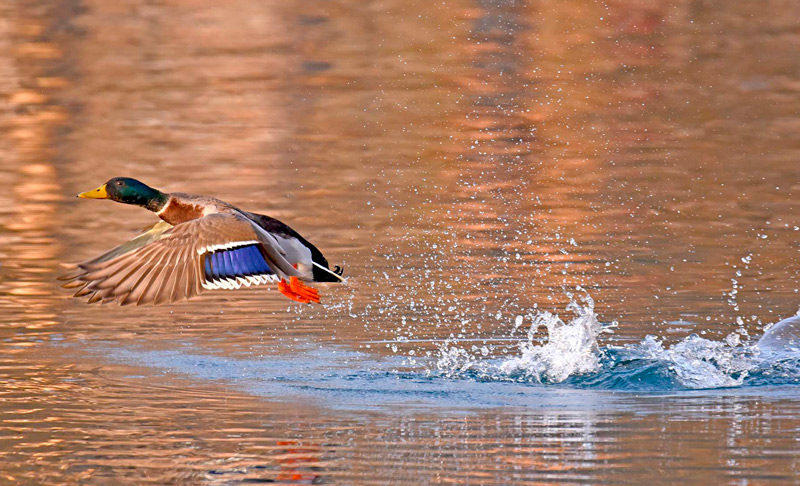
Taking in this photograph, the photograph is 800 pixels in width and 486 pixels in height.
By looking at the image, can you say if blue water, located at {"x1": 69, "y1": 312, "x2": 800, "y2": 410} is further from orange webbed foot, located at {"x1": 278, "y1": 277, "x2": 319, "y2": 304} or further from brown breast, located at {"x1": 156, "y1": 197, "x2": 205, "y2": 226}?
brown breast, located at {"x1": 156, "y1": 197, "x2": 205, "y2": 226}

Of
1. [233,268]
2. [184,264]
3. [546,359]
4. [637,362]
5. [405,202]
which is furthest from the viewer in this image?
[405,202]

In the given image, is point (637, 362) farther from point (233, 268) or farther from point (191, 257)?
point (191, 257)

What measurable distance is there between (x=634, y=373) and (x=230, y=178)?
795cm

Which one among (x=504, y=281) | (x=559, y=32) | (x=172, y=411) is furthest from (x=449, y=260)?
(x=559, y=32)

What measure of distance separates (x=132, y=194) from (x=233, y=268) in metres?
1.19

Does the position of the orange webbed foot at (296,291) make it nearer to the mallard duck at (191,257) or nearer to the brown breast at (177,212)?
the mallard duck at (191,257)

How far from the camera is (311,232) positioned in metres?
13.4

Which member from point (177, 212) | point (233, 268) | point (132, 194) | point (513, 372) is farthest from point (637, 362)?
point (132, 194)

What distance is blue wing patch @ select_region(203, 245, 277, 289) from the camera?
833 cm

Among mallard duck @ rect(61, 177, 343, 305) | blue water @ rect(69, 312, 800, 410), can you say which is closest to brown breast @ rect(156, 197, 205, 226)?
mallard duck @ rect(61, 177, 343, 305)

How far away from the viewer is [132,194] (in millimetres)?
9266

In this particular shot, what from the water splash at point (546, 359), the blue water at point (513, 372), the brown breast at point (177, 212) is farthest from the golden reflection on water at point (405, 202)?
the brown breast at point (177, 212)

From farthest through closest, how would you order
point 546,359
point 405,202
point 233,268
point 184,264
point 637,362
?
1. point 405,202
2. point 546,359
3. point 637,362
4. point 233,268
5. point 184,264

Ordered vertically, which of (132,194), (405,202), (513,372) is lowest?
→ (513,372)
